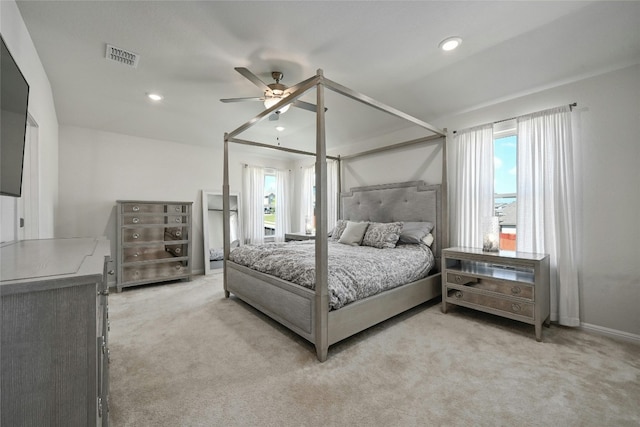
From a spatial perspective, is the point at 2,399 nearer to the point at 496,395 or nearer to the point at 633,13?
the point at 496,395

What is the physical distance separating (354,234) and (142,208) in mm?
3375

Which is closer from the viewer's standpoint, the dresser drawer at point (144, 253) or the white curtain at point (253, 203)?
the dresser drawer at point (144, 253)

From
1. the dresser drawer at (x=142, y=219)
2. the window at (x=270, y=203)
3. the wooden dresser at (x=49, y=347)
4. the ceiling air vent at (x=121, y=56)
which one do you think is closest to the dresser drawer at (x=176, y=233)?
the dresser drawer at (x=142, y=219)

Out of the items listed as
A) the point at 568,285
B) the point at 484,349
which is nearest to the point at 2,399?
the point at 484,349

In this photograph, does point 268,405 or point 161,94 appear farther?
point 161,94

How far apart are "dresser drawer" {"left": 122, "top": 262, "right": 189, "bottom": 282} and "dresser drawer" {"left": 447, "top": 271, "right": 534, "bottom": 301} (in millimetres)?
4002

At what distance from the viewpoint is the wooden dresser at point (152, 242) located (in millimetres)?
4008

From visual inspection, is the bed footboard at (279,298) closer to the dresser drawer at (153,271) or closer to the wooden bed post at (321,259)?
the wooden bed post at (321,259)

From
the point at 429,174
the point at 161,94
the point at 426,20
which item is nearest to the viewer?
the point at 426,20

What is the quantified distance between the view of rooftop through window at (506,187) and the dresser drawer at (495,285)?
683mm

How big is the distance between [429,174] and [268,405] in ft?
10.9

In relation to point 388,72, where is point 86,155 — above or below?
below

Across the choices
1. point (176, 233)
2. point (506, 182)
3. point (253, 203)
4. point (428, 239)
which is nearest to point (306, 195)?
point (253, 203)

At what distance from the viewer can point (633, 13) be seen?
1945mm
